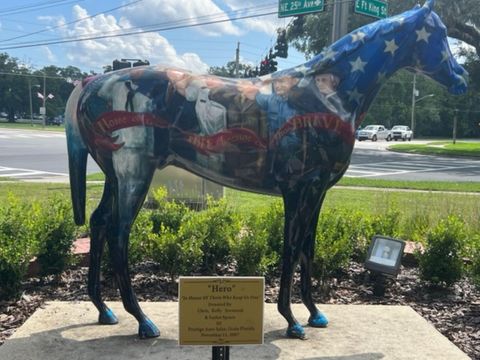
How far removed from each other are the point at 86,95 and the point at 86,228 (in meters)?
3.21

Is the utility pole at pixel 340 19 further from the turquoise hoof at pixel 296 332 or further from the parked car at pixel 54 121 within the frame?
the parked car at pixel 54 121

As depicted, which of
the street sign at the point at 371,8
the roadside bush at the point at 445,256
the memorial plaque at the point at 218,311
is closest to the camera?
the memorial plaque at the point at 218,311

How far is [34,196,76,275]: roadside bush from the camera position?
15.8 feet

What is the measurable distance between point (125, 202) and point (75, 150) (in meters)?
0.55

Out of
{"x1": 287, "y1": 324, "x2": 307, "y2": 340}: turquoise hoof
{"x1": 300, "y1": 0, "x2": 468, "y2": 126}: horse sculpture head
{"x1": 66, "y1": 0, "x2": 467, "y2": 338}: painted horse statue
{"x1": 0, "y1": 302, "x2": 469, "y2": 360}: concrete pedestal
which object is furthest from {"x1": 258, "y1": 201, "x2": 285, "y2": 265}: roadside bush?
{"x1": 300, "y1": 0, "x2": 468, "y2": 126}: horse sculpture head

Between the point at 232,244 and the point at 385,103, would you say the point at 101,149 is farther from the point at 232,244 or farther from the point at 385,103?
the point at 385,103

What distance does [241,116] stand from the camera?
11.1 feet

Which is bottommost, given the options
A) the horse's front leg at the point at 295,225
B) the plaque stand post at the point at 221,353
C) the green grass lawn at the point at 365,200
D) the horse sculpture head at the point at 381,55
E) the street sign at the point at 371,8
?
the green grass lawn at the point at 365,200

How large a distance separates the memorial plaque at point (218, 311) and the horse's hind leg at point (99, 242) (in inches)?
49.2

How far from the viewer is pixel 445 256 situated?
4961mm

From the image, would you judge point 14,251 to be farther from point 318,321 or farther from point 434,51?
point 434,51

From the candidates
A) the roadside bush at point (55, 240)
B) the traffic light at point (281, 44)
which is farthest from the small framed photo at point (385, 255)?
the traffic light at point (281, 44)

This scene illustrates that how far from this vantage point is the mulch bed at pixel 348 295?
426 centimetres

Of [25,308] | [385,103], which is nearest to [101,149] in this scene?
[25,308]
